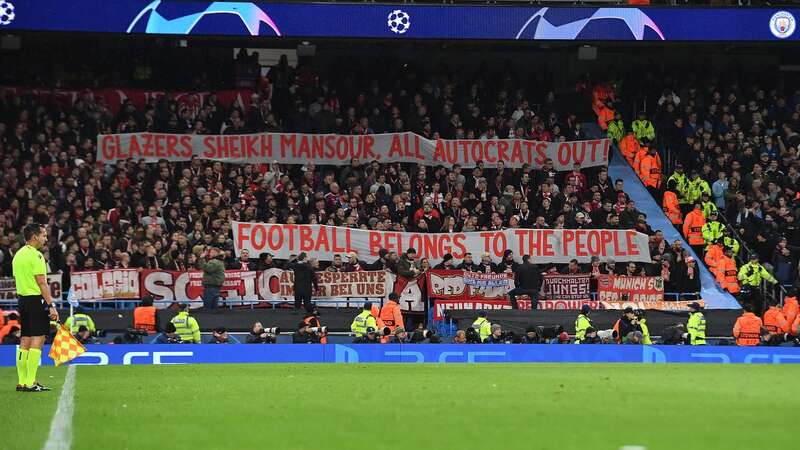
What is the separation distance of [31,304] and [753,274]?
66.6 ft

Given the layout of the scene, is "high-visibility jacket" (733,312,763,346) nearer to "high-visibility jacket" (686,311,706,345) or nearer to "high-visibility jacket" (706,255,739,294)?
"high-visibility jacket" (686,311,706,345)

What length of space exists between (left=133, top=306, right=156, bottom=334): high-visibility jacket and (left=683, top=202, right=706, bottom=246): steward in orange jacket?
14409mm

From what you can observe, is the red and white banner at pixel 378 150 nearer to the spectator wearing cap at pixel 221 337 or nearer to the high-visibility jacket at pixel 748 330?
the spectator wearing cap at pixel 221 337

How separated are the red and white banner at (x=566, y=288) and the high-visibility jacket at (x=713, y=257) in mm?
3704

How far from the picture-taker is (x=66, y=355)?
53.7ft

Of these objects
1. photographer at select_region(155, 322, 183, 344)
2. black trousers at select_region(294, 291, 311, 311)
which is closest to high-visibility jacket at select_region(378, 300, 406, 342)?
black trousers at select_region(294, 291, 311, 311)

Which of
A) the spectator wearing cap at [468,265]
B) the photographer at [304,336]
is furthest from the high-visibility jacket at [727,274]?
the photographer at [304,336]

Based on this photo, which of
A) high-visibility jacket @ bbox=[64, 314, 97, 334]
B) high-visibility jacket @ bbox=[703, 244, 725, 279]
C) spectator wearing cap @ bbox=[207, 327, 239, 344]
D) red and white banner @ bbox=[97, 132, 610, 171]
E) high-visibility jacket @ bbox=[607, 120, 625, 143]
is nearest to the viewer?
high-visibility jacket @ bbox=[64, 314, 97, 334]

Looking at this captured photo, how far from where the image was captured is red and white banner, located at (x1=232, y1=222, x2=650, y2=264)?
31.4m

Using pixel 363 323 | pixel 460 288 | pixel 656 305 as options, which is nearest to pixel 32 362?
pixel 363 323

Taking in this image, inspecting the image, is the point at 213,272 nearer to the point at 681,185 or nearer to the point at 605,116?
the point at 681,185

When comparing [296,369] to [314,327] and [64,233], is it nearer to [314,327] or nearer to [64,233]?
[314,327]

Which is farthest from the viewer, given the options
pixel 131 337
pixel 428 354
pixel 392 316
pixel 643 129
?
pixel 643 129

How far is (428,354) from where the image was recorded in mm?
25250
